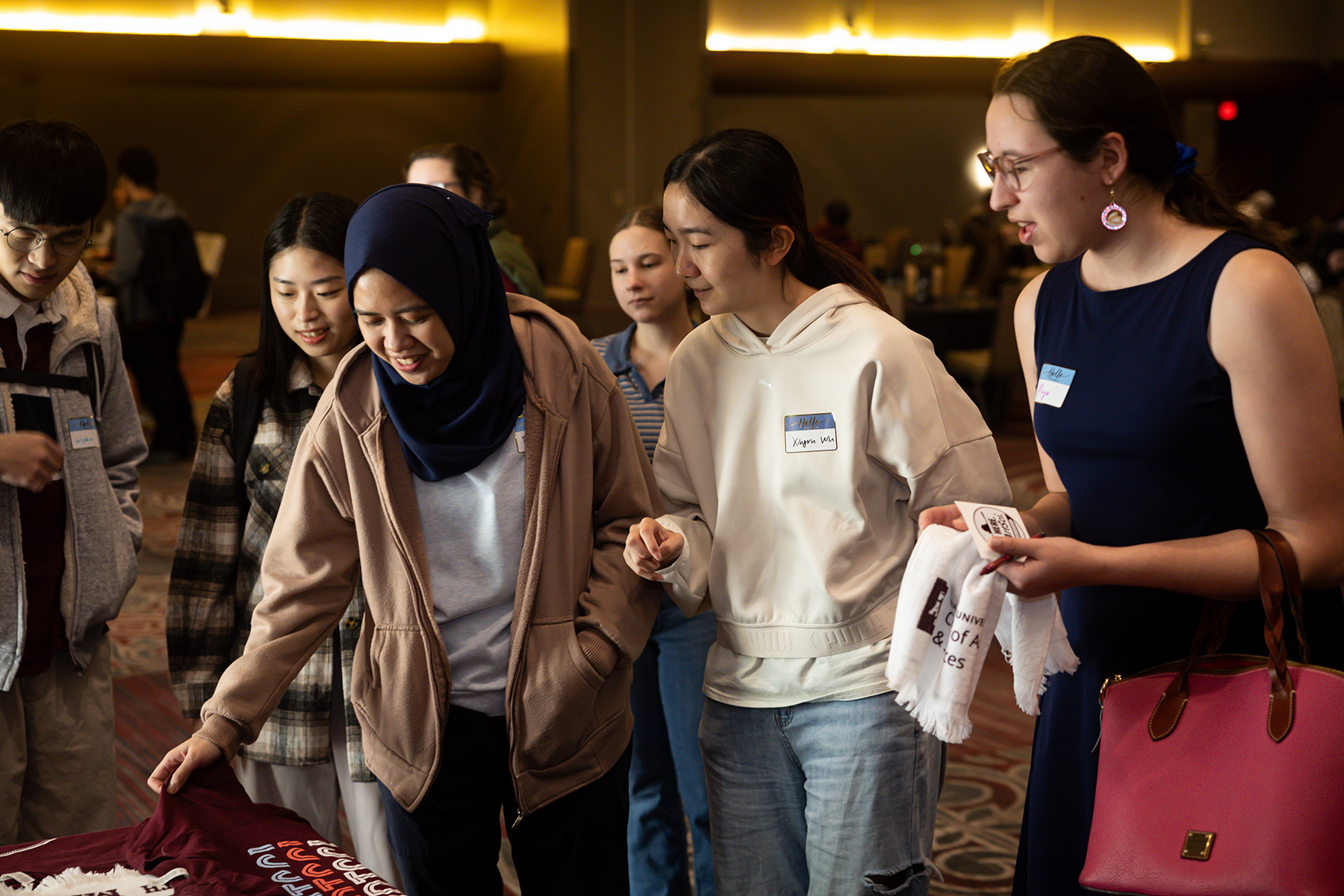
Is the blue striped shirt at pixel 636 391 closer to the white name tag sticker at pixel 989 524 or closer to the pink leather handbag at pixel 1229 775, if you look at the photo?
the white name tag sticker at pixel 989 524

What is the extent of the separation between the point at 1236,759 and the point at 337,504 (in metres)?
1.17

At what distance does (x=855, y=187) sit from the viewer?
15.7 m

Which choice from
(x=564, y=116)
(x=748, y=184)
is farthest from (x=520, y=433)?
(x=564, y=116)

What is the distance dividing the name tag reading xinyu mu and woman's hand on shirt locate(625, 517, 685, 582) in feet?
→ 0.68

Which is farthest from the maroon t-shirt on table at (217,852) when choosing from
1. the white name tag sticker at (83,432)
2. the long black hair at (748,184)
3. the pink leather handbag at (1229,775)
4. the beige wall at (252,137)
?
the beige wall at (252,137)

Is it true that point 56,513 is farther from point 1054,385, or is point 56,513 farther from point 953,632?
point 1054,385

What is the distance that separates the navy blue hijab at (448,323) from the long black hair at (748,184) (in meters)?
0.31

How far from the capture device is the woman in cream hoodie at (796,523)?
158 cm

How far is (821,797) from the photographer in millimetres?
1609

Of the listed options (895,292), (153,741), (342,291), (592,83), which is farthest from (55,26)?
(342,291)

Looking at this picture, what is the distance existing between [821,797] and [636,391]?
1.14 metres

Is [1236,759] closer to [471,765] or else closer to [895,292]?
[471,765]

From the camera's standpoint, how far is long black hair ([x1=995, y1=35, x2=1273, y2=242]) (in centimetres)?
141

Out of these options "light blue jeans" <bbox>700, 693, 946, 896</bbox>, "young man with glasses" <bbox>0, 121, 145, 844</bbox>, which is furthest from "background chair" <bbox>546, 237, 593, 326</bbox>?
"light blue jeans" <bbox>700, 693, 946, 896</bbox>
